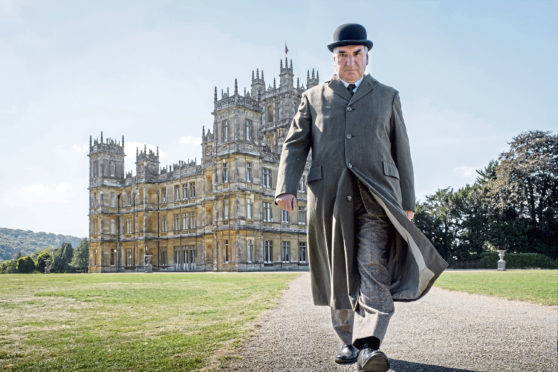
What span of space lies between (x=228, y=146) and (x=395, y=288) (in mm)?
36710

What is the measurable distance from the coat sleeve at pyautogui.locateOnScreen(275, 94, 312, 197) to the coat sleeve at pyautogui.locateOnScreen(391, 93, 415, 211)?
654 millimetres

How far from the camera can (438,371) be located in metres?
4.09

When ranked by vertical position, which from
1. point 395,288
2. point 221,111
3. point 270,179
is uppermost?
point 221,111

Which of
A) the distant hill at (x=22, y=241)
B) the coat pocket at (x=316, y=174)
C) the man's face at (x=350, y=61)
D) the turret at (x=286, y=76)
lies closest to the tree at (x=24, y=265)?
the turret at (x=286, y=76)

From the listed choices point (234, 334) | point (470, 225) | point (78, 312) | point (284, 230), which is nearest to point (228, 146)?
point (284, 230)

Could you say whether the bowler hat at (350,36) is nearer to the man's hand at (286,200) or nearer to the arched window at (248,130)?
the man's hand at (286,200)

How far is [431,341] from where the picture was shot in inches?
215

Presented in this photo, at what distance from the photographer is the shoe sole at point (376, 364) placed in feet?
10.2

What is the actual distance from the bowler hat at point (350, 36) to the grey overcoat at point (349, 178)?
30cm

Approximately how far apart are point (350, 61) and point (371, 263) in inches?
60.0

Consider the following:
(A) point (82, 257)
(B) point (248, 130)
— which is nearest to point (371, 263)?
(B) point (248, 130)

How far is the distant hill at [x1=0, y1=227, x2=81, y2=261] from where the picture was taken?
13862 centimetres

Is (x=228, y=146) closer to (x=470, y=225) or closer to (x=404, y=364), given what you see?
(x=470, y=225)

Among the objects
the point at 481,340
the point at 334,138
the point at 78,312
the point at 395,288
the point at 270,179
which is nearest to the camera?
the point at 395,288
